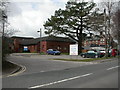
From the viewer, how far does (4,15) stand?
63.7ft

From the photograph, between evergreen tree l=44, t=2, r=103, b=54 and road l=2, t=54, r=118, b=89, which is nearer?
road l=2, t=54, r=118, b=89

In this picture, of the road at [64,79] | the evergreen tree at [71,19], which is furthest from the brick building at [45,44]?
the road at [64,79]

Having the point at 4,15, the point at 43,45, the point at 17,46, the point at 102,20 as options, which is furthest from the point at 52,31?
the point at 4,15

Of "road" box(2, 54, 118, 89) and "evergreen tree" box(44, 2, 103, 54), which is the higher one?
"evergreen tree" box(44, 2, 103, 54)

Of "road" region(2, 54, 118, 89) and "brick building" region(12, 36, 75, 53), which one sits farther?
"brick building" region(12, 36, 75, 53)

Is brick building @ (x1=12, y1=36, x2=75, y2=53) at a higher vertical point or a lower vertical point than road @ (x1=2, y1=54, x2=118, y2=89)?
higher

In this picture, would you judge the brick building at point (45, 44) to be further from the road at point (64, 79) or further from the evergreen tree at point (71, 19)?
the road at point (64, 79)

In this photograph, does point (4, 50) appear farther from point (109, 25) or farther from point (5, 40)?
point (109, 25)

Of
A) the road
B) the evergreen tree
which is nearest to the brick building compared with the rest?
the evergreen tree

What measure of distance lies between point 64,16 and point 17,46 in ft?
89.8

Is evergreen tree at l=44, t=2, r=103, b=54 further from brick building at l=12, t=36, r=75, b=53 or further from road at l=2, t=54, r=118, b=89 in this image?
road at l=2, t=54, r=118, b=89

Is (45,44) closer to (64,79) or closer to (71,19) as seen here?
(71,19)

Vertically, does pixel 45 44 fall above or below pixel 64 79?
above

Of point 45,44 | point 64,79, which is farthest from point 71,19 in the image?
point 64,79
